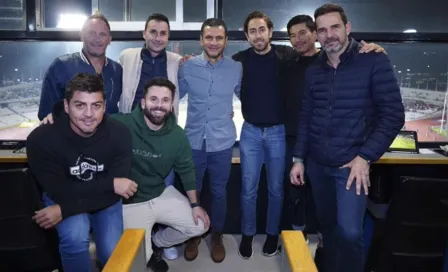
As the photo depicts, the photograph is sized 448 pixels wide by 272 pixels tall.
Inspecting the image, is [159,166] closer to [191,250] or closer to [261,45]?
[191,250]

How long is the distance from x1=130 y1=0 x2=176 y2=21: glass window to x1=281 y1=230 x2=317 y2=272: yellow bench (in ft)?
7.80

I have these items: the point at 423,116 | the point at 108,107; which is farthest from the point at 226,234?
the point at 423,116

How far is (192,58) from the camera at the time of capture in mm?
2846

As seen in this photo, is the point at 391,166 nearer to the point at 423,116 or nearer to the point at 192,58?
the point at 423,116

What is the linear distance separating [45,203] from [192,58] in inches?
50.9

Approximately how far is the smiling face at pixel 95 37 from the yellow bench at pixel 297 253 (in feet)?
5.62

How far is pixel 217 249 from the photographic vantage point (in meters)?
2.95

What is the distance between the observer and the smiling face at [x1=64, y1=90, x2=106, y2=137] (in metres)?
2.16

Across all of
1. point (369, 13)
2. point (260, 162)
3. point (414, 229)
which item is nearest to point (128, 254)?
point (414, 229)

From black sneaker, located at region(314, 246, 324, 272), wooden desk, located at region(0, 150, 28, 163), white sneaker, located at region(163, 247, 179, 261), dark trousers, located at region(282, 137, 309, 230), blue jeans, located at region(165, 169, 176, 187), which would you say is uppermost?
wooden desk, located at region(0, 150, 28, 163)

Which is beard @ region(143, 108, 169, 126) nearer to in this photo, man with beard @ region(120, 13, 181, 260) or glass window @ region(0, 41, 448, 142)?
man with beard @ region(120, 13, 181, 260)

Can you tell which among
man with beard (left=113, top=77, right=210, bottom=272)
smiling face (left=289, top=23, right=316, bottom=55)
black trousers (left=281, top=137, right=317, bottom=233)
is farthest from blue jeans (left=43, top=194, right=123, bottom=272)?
smiling face (left=289, top=23, right=316, bottom=55)

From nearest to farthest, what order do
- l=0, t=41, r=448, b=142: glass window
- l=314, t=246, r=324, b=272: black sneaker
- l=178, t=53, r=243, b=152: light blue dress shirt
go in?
l=314, t=246, r=324, b=272: black sneaker, l=178, t=53, r=243, b=152: light blue dress shirt, l=0, t=41, r=448, b=142: glass window

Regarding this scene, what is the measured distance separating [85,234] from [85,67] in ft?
3.51
